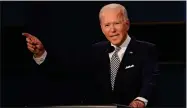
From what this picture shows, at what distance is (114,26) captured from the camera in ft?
5.80

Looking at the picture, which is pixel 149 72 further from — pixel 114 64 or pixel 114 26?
pixel 114 26

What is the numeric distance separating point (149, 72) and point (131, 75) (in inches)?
4.2

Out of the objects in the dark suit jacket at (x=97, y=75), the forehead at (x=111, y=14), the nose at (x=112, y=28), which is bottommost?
the dark suit jacket at (x=97, y=75)

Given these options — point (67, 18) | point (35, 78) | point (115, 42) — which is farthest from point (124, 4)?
point (35, 78)

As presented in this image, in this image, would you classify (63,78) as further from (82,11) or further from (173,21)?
(173,21)

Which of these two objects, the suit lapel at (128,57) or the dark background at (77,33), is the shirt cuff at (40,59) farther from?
the suit lapel at (128,57)

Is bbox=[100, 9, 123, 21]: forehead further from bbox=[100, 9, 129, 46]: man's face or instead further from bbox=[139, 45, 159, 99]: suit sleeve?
bbox=[139, 45, 159, 99]: suit sleeve

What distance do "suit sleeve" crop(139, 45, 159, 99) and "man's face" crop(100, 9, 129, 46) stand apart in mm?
180

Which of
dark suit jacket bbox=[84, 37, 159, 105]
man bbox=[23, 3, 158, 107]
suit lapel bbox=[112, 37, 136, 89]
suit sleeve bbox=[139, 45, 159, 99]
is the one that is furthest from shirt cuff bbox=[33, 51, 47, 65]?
suit sleeve bbox=[139, 45, 159, 99]

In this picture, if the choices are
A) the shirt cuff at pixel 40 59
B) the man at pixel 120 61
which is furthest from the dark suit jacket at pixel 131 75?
the shirt cuff at pixel 40 59

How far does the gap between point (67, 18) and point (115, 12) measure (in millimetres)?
306

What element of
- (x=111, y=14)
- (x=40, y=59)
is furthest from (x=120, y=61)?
(x=40, y=59)

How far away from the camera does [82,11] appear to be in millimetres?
1873

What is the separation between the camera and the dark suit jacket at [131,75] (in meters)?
1.77
